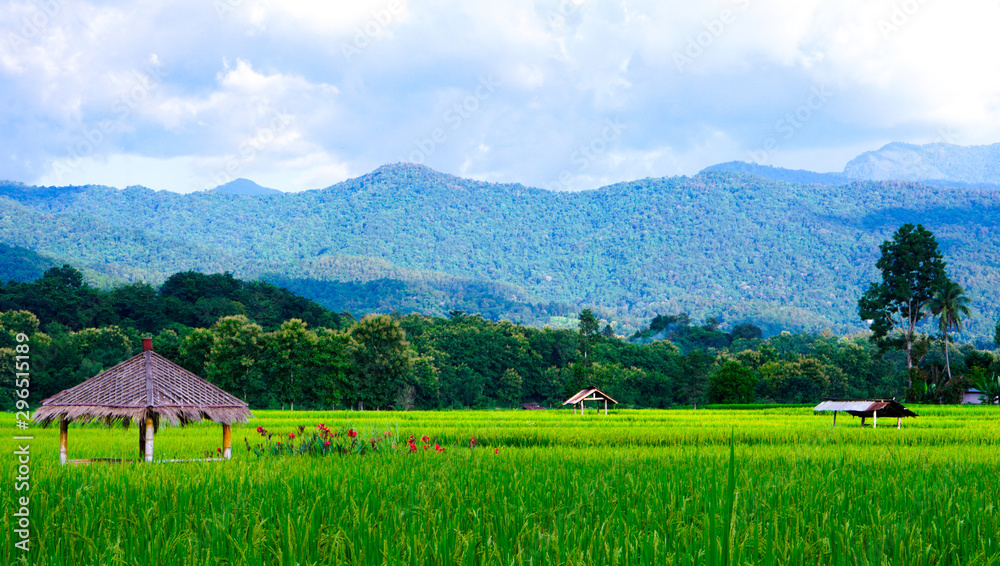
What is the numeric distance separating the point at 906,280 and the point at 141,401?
6206 centimetres

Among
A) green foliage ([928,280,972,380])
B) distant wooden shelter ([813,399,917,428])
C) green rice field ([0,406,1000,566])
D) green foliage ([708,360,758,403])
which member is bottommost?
green foliage ([708,360,758,403])

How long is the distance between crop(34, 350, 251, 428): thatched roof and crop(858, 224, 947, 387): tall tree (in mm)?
59097

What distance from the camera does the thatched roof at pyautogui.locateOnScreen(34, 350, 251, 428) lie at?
491 inches

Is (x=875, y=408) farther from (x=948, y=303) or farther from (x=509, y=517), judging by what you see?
(x=948, y=303)

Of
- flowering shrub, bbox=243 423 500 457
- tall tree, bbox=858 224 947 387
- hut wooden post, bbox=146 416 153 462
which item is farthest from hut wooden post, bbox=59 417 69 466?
tall tree, bbox=858 224 947 387

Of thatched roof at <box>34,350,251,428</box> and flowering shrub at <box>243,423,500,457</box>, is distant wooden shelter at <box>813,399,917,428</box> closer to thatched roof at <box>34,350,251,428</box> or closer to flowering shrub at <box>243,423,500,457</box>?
flowering shrub at <box>243,423,500,457</box>

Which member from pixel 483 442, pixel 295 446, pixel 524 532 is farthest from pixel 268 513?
pixel 483 442

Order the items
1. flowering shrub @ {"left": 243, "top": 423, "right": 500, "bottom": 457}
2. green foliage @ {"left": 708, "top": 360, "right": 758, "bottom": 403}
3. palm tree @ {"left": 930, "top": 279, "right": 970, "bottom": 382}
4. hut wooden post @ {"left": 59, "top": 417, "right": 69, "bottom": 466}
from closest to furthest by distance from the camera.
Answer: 1. hut wooden post @ {"left": 59, "top": 417, "right": 69, "bottom": 466}
2. flowering shrub @ {"left": 243, "top": 423, "right": 500, "bottom": 457}
3. palm tree @ {"left": 930, "top": 279, "right": 970, "bottom": 382}
4. green foliage @ {"left": 708, "top": 360, "right": 758, "bottom": 403}

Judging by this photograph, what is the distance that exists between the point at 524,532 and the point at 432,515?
78 cm

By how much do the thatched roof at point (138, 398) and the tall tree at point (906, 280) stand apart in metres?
59.1

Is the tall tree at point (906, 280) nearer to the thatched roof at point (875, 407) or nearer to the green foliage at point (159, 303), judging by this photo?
the thatched roof at point (875, 407)

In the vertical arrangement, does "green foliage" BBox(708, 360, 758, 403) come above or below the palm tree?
below

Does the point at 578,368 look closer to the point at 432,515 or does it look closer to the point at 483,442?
the point at 483,442

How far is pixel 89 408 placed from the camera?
41.0 ft
